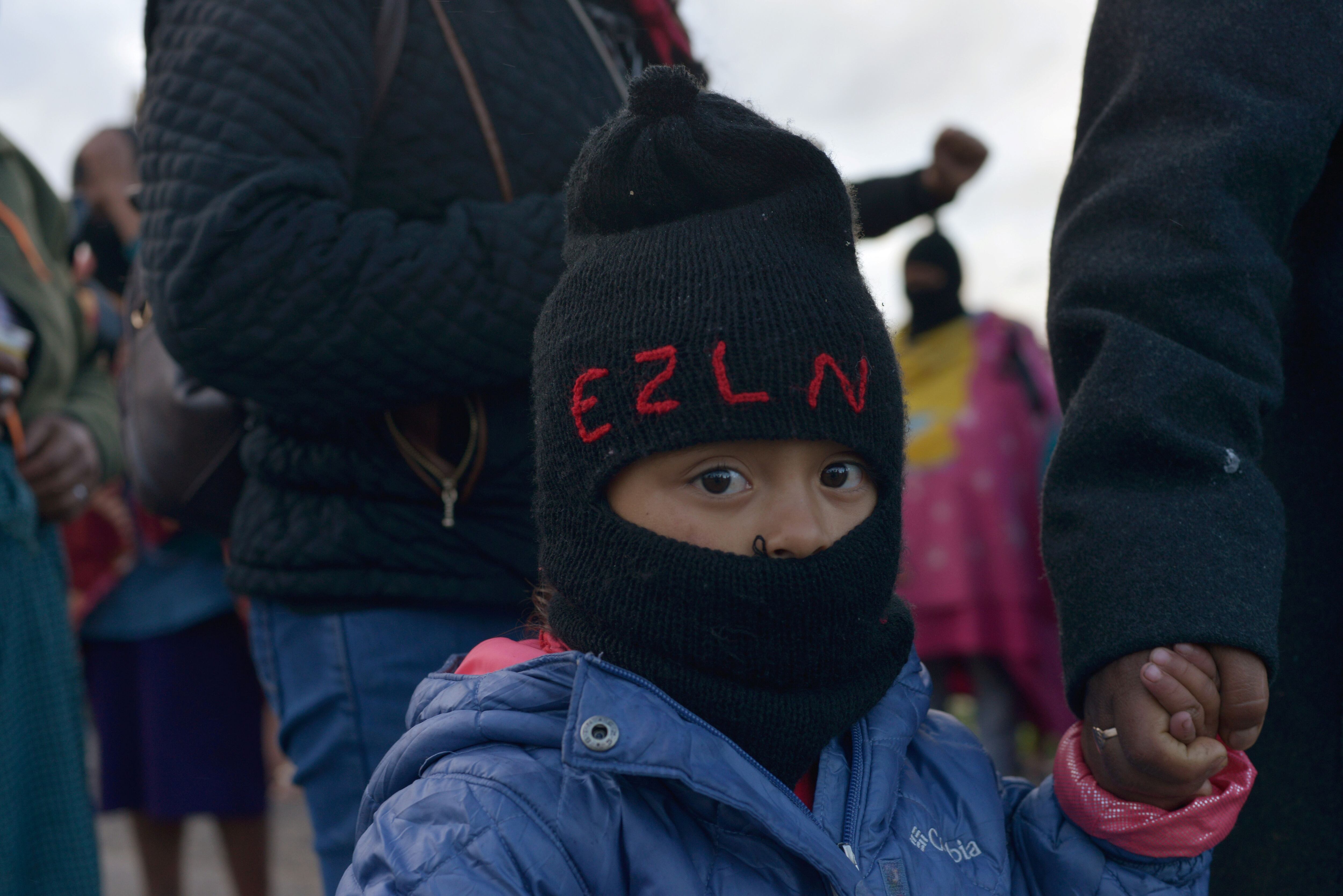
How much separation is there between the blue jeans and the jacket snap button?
1.50 ft

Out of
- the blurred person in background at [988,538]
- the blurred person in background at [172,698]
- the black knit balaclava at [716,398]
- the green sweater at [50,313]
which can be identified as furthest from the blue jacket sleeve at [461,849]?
the blurred person in background at [988,538]

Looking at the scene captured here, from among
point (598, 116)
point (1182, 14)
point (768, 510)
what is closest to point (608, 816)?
point (768, 510)

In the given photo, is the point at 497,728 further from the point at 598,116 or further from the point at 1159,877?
the point at 598,116

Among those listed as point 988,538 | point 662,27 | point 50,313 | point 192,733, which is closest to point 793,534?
point 662,27

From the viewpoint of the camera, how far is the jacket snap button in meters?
1.12

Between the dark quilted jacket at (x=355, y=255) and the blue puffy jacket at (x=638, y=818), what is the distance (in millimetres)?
332

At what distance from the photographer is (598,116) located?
166 cm

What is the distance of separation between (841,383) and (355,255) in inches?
25.2

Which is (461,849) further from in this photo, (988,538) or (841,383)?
(988,538)

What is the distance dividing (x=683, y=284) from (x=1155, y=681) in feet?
2.03

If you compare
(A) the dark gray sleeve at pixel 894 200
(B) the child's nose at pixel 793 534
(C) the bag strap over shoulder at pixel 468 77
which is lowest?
(B) the child's nose at pixel 793 534

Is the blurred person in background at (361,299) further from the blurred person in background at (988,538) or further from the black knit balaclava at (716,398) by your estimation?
the blurred person in background at (988,538)

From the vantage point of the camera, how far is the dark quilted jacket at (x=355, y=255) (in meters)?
1.46

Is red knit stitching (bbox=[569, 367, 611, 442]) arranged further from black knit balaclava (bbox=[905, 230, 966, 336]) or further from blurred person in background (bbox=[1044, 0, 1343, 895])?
black knit balaclava (bbox=[905, 230, 966, 336])
